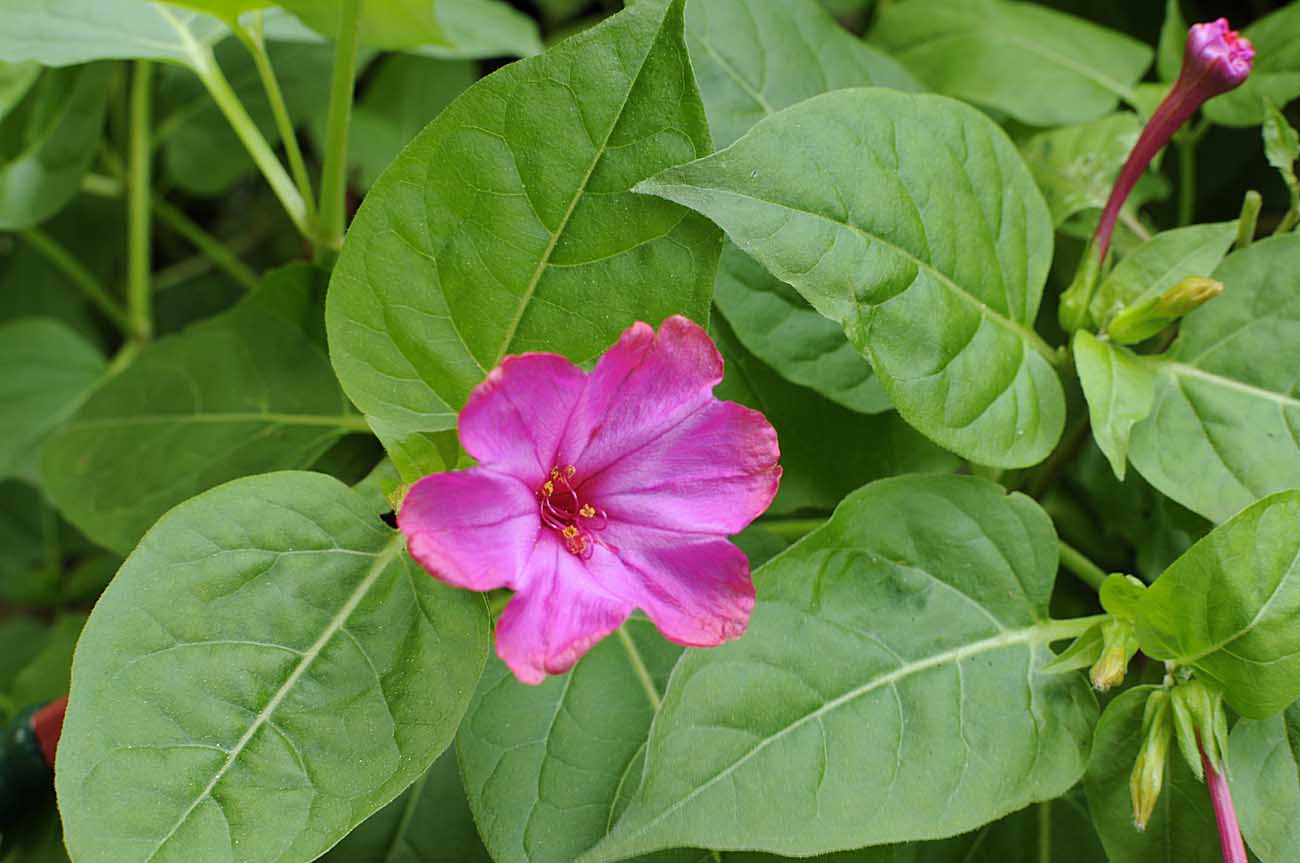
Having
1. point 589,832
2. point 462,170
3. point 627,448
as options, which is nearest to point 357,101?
point 462,170

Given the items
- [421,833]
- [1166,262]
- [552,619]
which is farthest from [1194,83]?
[421,833]

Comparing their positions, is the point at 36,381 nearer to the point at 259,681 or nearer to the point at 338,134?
the point at 338,134

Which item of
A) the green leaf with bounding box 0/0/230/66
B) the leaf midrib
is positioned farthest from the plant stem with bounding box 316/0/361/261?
the leaf midrib

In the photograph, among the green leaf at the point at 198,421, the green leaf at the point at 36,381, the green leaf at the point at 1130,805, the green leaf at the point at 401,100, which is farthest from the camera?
the green leaf at the point at 401,100

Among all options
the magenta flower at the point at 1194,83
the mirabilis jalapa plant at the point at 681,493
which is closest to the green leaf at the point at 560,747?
the mirabilis jalapa plant at the point at 681,493

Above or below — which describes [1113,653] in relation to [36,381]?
above

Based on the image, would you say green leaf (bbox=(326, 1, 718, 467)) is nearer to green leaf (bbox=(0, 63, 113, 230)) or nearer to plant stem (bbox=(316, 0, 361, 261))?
plant stem (bbox=(316, 0, 361, 261))

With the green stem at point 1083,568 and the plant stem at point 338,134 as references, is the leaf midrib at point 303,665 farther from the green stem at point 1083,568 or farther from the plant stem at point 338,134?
the green stem at point 1083,568
